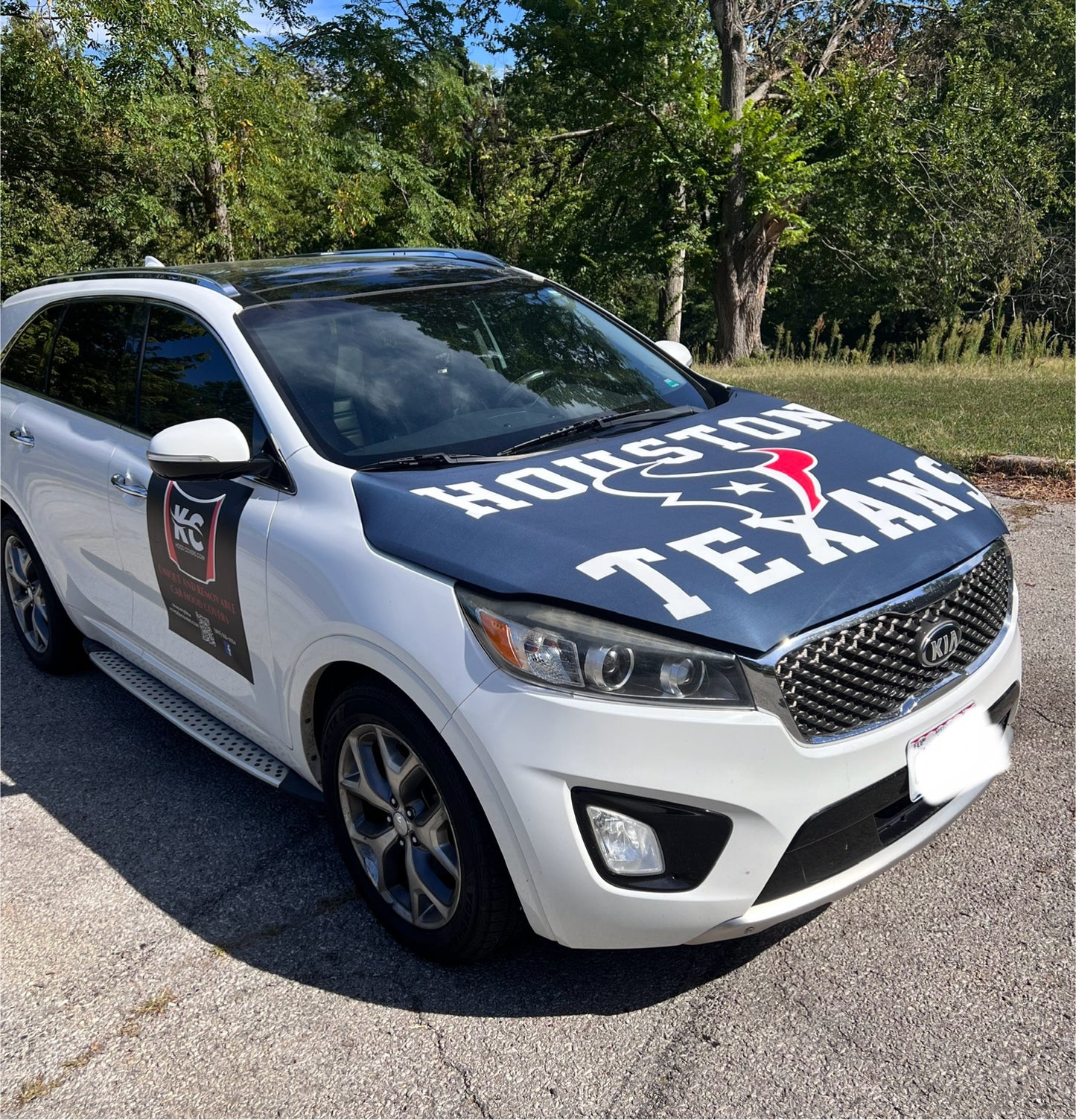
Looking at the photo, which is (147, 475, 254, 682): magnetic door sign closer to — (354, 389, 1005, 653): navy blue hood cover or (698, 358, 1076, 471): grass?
(354, 389, 1005, 653): navy blue hood cover

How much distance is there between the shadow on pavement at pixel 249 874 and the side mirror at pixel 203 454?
126 centimetres

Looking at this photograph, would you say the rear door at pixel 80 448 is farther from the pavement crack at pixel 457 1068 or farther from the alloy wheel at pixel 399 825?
the pavement crack at pixel 457 1068

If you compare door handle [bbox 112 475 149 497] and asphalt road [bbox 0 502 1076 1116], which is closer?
asphalt road [bbox 0 502 1076 1116]

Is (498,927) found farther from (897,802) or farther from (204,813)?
(204,813)

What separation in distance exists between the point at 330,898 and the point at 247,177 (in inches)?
620

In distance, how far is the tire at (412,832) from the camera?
96.5 inches

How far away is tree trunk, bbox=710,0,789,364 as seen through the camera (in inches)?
829

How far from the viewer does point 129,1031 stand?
2596mm

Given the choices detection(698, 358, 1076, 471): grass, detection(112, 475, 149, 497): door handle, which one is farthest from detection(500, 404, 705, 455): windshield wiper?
detection(698, 358, 1076, 471): grass

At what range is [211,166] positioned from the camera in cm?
1625

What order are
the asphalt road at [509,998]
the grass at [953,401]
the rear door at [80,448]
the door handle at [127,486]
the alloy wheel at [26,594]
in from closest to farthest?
1. the asphalt road at [509,998]
2. the door handle at [127,486]
3. the rear door at [80,448]
4. the alloy wheel at [26,594]
5. the grass at [953,401]

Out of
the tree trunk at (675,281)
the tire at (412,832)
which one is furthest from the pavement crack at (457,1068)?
the tree trunk at (675,281)

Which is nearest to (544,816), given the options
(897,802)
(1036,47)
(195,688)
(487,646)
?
(487,646)

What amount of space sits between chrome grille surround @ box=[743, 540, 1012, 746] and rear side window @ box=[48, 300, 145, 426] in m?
2.67
